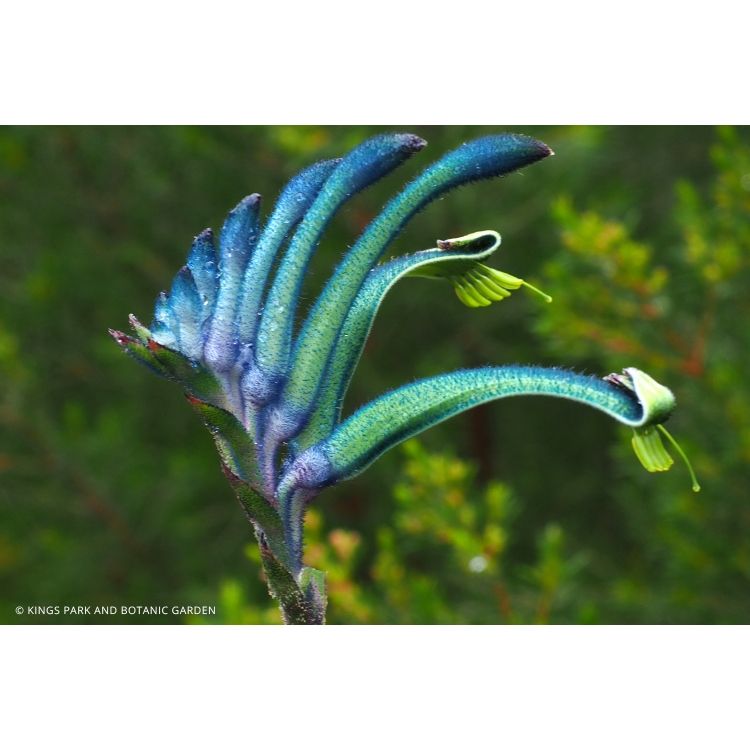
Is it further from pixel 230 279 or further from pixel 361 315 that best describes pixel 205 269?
pixel 361 315

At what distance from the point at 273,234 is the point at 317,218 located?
4 centimetres

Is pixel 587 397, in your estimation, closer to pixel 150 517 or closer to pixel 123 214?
pixel 150 517

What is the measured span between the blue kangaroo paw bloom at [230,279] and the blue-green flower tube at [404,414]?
0.10 metres

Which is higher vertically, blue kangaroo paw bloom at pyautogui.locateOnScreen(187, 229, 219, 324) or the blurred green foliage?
blue kangaroo paw bloom at pyautogui.locateOnScreen(187, 229, 219, 324)

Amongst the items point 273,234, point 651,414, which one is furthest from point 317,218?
point 651,414

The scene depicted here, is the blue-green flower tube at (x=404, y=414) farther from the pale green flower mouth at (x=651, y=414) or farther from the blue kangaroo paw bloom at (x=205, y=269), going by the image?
the blue kangaroo paw bloom at (x=205, y=269)

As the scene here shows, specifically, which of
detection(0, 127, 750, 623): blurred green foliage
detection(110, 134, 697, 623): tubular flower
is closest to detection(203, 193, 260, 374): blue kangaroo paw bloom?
detection(110, 134, 697, 623): tubular flower

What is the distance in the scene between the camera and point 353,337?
32.8 inches

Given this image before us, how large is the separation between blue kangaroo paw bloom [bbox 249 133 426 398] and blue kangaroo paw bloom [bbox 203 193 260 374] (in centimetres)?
2

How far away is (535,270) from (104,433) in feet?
4.18

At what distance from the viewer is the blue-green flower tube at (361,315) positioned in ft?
2.68

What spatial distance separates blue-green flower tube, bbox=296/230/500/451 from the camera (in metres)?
0.82

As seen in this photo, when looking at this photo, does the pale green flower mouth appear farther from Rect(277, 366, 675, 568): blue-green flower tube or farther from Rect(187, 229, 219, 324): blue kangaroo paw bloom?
Rect(187, 229, 219, 324): blue kangaroo paw bloom

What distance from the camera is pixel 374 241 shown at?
0.85 metres
